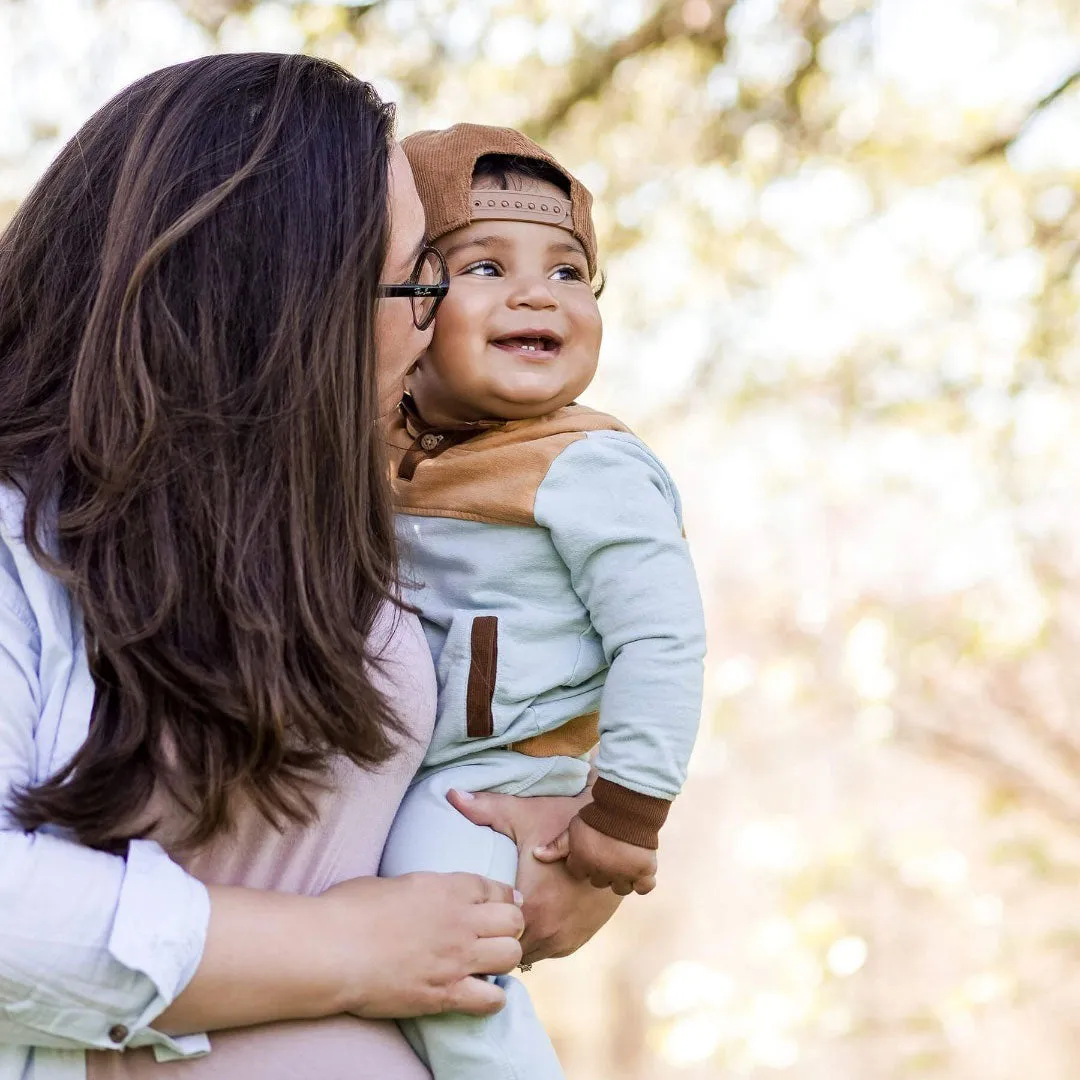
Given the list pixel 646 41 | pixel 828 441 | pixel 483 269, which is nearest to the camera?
pixel 483 269

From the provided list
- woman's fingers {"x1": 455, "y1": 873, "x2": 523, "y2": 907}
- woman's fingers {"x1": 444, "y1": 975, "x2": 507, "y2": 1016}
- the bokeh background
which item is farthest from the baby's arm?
the bokeh background

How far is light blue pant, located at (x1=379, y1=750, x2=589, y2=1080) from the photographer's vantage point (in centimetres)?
148

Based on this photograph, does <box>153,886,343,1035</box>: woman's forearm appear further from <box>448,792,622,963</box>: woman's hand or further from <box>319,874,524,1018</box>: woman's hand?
<box>448,792,622,963</box>: woman's hand

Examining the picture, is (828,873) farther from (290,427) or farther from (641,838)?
(290,427)

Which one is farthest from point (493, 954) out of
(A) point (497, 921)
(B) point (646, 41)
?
(B) point (646, 41)

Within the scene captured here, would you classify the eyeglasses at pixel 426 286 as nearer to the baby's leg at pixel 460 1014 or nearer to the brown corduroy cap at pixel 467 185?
the brown corduroy cap at pixel 467 185

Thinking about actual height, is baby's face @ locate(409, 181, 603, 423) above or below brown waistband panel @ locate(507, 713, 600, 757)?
above

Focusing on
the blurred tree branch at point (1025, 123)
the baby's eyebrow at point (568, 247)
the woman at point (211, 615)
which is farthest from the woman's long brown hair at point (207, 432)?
the blurred tree branch at point (1025, 123)

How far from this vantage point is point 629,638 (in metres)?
1.63

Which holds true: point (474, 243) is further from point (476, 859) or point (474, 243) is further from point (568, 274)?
point (476, 859)

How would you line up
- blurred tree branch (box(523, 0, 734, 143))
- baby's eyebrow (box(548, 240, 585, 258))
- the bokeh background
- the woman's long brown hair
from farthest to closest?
1. blurred tree branch (box(523, 0, 734, 143))
2. the bokeh background
3. baby's eyebrow (box(548, 240, 585, 258))
4. the woman's long brown hair

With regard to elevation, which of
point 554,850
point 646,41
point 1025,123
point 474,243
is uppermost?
point 646,41

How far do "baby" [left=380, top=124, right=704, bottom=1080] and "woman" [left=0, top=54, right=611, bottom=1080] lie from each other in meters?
0.11

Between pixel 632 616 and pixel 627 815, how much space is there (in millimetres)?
229
